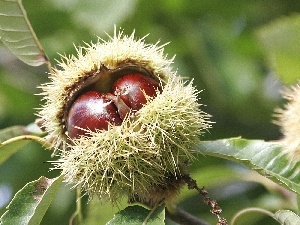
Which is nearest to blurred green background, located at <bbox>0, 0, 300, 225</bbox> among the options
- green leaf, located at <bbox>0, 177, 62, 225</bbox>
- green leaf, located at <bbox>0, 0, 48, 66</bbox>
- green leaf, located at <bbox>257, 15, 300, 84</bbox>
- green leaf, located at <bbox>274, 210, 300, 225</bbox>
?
green leaf, located at <bbox>257, 15, 300, 84</bbox>

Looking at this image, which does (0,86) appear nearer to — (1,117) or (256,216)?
(1,117)

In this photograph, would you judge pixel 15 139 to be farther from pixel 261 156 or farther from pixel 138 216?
pixel 261 156

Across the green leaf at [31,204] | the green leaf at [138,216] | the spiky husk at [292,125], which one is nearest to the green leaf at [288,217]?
the spiky husk at [292,125]

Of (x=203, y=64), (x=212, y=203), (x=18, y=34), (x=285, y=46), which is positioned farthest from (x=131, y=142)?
(x=203, y=64)

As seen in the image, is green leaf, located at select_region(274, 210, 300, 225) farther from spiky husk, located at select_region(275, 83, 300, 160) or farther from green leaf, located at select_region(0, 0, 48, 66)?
green leaf, located at select_region(0, 0, 48, 66)

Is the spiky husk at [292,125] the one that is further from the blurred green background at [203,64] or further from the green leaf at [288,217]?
the blurred green background at [203,64]
